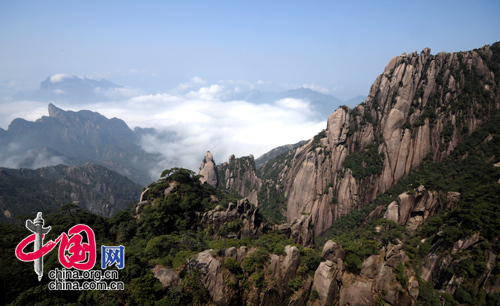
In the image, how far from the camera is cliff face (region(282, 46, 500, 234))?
68.9m

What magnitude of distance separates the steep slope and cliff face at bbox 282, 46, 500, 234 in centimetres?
10827

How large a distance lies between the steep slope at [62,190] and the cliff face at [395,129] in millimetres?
108274

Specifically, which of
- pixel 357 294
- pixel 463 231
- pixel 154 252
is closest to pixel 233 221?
pixel 154 252

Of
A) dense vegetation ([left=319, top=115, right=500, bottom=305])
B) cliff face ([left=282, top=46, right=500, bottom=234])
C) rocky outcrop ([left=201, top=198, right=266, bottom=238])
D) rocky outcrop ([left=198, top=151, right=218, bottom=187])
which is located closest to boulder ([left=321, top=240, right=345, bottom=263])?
dense vegetation ([left=319, top=115, right=500, bottom=305])

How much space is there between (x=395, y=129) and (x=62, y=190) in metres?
169

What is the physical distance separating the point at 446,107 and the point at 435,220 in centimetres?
4280

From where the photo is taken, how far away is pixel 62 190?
14100 cm

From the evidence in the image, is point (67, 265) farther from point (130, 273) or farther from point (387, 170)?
point (387, 170)

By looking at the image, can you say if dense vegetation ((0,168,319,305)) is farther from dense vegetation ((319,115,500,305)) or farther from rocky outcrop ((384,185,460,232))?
A: rocky outcrop ((384,185,460,232))

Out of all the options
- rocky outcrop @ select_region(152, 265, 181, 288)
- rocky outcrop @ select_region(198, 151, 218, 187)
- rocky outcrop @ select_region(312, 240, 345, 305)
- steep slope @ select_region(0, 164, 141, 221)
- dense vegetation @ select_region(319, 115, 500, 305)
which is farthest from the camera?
steep slope @ select_region(0, 164, 141, 221)

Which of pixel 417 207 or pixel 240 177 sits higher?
pixel 240 177

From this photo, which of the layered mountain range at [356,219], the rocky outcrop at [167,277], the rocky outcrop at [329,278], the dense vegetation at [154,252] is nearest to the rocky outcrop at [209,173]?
the layered mountain range at [356,219]

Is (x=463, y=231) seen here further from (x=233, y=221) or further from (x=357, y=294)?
(x=233, y=221)

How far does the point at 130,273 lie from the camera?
22688 millimetres
